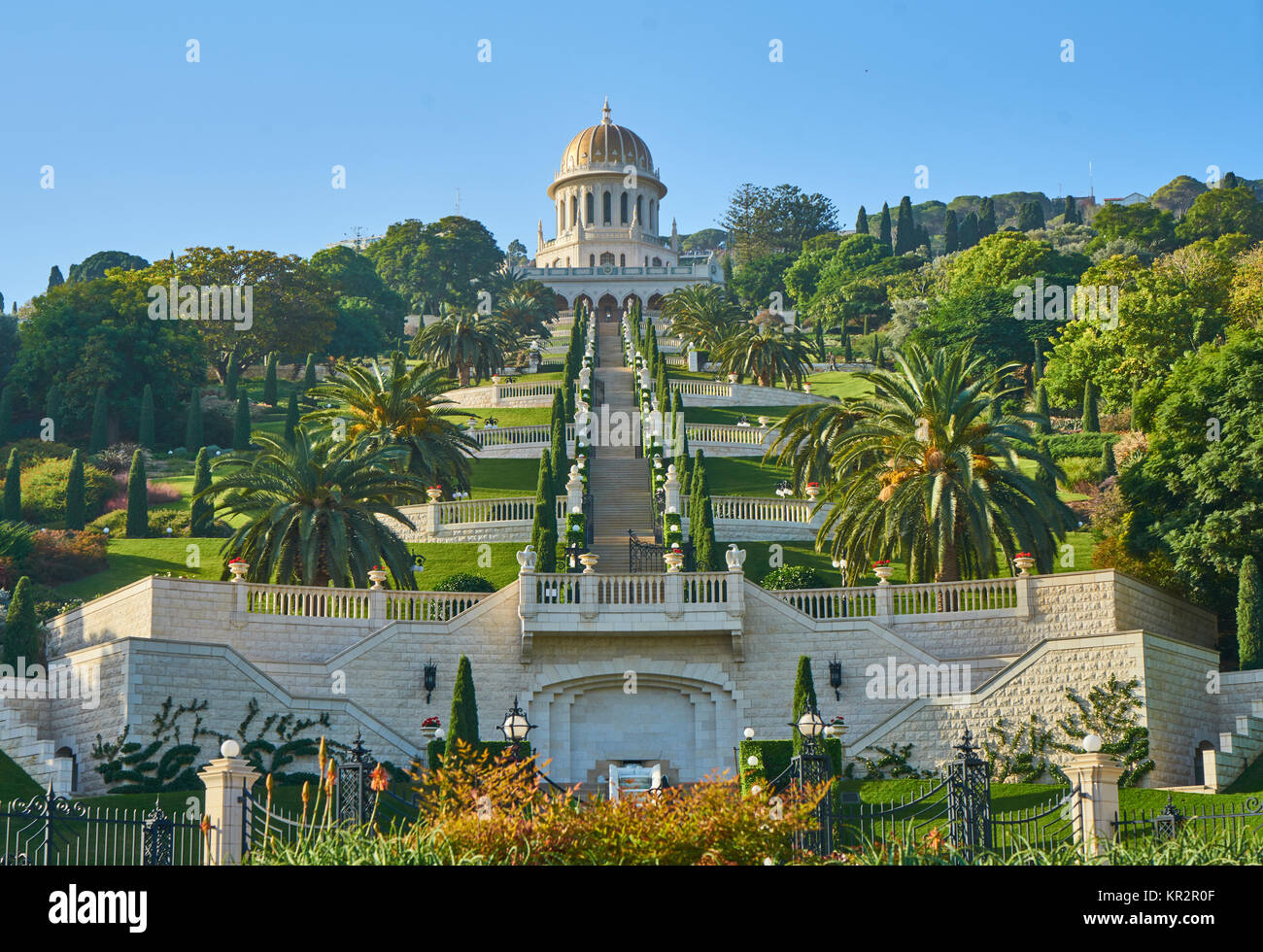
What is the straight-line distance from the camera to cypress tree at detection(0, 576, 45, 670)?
111 feet

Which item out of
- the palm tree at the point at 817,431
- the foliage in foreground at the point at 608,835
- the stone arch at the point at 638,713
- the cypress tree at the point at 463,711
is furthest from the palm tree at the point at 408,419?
the foliage in foreground at the point at 608,835

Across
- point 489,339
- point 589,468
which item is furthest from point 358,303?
point 589,468

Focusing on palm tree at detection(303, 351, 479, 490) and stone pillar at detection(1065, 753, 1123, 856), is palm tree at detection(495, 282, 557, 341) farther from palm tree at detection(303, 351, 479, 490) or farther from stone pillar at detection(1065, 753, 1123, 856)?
stone pillar at detection(1065, 753, 1123, 856)

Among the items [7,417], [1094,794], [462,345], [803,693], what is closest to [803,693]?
[803,693]

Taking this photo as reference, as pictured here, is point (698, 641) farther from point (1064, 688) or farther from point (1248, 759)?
point (1248, 759)

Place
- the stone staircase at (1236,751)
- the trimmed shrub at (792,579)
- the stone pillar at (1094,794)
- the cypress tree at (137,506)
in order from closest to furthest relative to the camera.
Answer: the stone pillar at (1094,794)
the stone staircase at (1236,751)
the trimmed shrub at (792,579)
the cypress tree at (137,506)

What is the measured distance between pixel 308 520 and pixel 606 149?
10039cm

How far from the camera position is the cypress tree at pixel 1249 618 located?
107 ft

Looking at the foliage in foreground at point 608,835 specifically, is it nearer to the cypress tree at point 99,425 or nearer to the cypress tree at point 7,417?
the cypress tree at point 99,425

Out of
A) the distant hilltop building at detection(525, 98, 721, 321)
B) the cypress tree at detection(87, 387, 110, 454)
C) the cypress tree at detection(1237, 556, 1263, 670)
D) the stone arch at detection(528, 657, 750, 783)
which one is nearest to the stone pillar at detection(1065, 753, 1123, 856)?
the stone arch at detection(528, 657, 750, 783)

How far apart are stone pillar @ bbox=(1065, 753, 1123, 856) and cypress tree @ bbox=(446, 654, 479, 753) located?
37.0 feet

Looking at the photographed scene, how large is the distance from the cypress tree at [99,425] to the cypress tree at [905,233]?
8796 cm
